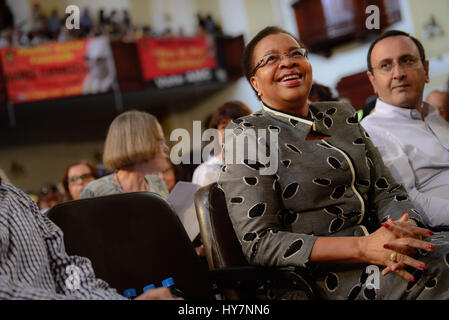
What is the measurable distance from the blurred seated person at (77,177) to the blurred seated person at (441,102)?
226cm

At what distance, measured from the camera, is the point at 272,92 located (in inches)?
65.1

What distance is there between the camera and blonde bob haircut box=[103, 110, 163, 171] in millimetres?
2494

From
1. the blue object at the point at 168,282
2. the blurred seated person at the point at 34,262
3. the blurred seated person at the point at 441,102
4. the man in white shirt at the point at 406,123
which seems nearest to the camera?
the blurred seated person at the point at 34,262

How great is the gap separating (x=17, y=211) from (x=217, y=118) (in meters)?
1.70

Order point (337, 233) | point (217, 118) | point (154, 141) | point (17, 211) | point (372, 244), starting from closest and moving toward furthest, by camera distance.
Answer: point (17, 211) < point (372, 244) < point (337, 233) < point (154, 141) < point (217, 118)

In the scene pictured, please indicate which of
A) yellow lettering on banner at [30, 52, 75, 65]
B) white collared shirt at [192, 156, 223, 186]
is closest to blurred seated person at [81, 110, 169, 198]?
white collared shirt at [192, 156, 223, 186]

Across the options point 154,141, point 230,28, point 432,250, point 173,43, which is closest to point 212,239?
point 432,250

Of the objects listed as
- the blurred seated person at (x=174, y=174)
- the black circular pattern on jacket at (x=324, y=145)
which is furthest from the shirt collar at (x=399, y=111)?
the blurred seated person at (x=174, y=174)

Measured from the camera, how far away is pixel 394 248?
1.35m

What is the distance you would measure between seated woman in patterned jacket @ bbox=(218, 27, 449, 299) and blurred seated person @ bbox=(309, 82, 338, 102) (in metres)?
1.02

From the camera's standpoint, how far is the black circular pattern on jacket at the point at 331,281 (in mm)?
1438

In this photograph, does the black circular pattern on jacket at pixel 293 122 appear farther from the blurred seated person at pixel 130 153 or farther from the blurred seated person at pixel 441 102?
the blurred seated person at pixel 441 102

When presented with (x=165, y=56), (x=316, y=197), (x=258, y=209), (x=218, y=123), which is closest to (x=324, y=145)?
(x=316, y=197)

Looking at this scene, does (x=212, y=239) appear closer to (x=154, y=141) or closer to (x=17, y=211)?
(x=17, y=211)
